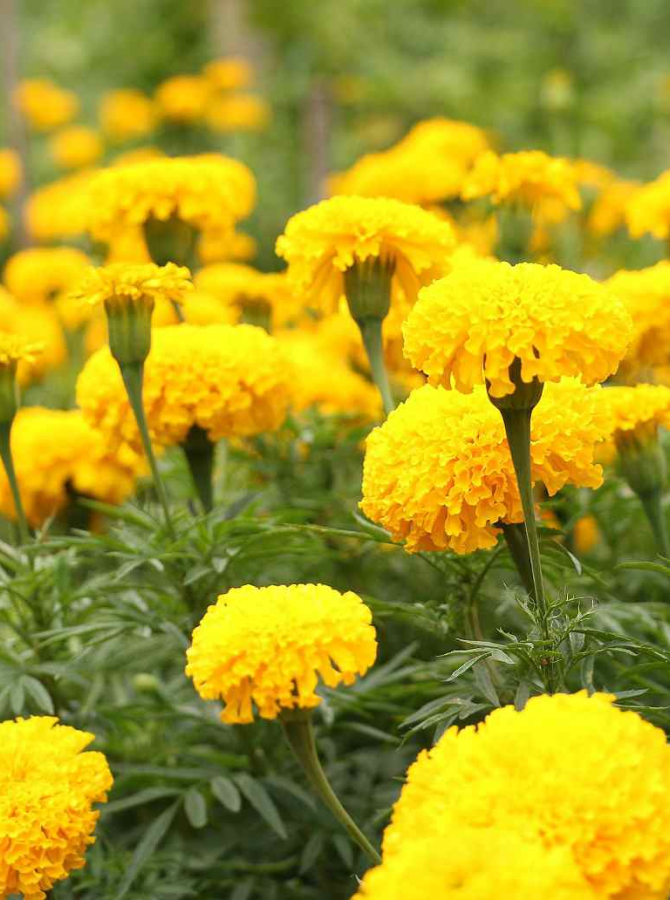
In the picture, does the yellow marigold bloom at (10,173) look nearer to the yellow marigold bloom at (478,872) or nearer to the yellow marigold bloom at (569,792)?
the yellow marigold bloom at (569,792)

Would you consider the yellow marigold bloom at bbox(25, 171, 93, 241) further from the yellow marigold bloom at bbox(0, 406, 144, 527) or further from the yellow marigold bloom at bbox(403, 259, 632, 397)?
the yellow marigold bloom at bbox(403, 259, 632, 397)

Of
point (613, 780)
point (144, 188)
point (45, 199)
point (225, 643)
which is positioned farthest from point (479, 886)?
point (45, 199)

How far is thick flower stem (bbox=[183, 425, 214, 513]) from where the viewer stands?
1876mm

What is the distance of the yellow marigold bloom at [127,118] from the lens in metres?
6.38

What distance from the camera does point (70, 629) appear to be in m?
1.66

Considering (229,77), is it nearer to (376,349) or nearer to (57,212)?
(57,212)

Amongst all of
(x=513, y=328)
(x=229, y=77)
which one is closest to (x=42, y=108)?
(x=229, y=77)

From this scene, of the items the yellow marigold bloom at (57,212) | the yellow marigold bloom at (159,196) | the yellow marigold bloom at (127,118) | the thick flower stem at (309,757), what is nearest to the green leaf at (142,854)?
the thick flower stem at (309,757)

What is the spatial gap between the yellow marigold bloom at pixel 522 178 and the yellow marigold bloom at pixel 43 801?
1.12m

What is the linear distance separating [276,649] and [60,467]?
1.19 metres

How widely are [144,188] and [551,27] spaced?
6.00m

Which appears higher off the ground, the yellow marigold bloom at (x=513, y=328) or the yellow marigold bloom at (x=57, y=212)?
the yellow marigold bloom at (x=513, y=328)

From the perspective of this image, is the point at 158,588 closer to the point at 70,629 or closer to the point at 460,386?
the point at 70,629

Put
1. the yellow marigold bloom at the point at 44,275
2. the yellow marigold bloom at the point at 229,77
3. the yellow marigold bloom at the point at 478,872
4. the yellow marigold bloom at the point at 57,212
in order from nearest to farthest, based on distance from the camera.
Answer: the yellow marigold bloom at the point at 478,872
the yellow marigold bloom at the point at 44,275
the yellow marigold bloom at the point at 57,212
the yellow marigold bloom at the point at 229,77
